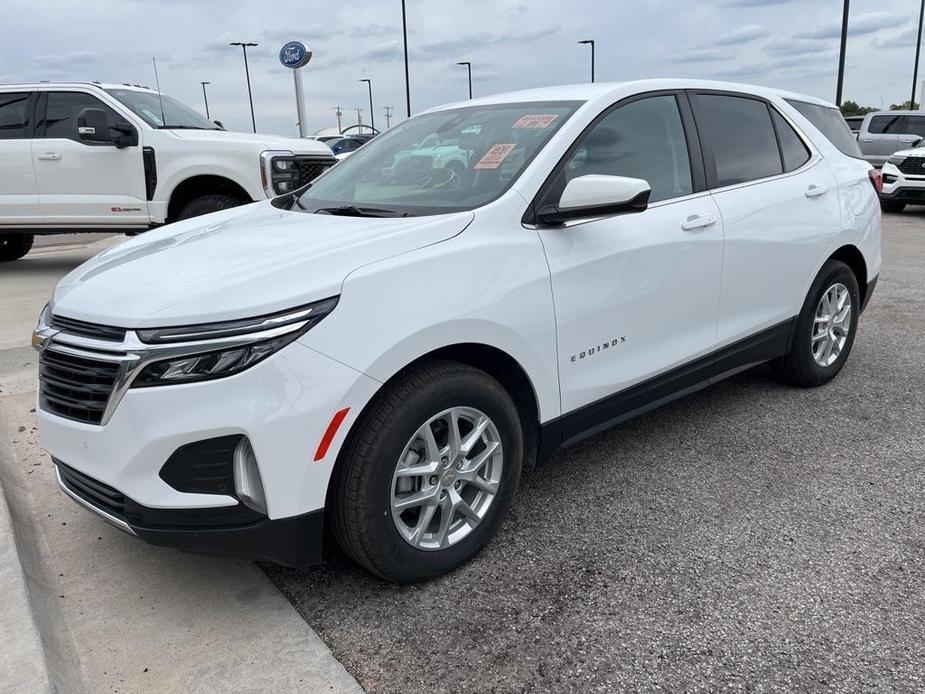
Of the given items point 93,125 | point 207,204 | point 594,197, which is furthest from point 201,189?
point 594,197

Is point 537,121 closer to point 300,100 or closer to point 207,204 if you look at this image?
point 207,204

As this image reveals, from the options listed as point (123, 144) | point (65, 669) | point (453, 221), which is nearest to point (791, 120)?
point (453, 221)

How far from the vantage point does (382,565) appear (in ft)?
8.32

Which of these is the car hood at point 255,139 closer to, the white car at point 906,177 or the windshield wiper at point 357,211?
the windshield wiper at point 357,211

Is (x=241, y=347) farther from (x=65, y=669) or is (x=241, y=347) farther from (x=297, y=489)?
(x=65, y=669)

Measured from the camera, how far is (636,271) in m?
3.16

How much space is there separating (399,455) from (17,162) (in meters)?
8.02

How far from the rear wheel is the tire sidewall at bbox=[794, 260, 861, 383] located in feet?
36.6

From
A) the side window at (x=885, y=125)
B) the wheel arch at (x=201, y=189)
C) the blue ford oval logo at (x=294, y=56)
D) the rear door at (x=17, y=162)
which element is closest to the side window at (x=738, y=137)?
the wheel arch at (x=201, y=189)

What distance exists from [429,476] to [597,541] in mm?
787

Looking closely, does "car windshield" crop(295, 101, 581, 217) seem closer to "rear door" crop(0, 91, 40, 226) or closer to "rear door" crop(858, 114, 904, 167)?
"rear door" crop(0, 91, 40, 226)

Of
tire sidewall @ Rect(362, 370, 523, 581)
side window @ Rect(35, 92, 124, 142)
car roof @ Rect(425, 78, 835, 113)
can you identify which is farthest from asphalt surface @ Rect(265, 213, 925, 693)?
side window @ Rect(35, 92, 124, 142)

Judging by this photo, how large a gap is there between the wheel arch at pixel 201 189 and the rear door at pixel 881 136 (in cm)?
1254

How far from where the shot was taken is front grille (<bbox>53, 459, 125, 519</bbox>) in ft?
7.79
